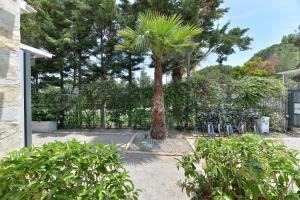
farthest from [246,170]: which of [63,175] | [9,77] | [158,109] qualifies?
[158,109]

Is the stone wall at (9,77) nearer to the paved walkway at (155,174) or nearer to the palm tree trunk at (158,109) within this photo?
the paved walkway at (155,174)

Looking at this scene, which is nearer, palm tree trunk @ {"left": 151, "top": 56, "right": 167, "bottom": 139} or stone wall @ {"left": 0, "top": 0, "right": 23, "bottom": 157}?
stone wall @ {"left": 0, "top": 0, "right": 23, "bottom": 157}

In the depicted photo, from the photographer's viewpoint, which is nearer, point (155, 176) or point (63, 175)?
point (63, 175)

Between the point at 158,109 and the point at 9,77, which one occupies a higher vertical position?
the point at 9,77

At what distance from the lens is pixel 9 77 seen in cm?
241

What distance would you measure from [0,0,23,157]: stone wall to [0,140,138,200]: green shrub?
64cm

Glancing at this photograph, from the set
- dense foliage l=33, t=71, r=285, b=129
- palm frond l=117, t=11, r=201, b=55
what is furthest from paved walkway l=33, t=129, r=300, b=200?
palm frond l=117, t=11, r=201, b=55

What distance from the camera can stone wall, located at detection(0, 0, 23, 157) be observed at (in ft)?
7.55

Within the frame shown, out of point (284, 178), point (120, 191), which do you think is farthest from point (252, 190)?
point (120, 191)

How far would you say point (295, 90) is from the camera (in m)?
9.66

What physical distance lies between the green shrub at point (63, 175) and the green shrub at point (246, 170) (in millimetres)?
904

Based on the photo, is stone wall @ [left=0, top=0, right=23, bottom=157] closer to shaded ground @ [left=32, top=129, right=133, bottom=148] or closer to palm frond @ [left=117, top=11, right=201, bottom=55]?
palm frond @ [left=117, top=11, right=201, bottom=55]

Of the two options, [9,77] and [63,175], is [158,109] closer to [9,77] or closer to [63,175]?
[9,77]

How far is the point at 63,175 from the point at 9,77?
4.66 feet
